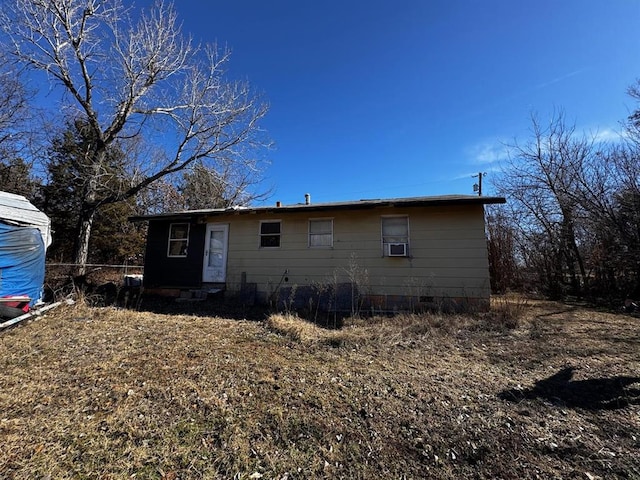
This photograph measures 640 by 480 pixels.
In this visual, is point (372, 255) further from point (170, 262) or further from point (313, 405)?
point (170, 262)

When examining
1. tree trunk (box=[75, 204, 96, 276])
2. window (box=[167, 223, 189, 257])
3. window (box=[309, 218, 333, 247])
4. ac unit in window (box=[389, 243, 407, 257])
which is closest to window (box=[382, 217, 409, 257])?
ac unit in window (box=[389, 243, 407, 257])

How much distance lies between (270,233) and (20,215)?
6040 millimetres

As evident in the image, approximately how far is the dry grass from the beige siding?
2781mm

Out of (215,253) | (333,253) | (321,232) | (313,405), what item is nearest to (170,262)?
(215,253)

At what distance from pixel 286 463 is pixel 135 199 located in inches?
807

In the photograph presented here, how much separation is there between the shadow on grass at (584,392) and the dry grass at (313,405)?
2cm

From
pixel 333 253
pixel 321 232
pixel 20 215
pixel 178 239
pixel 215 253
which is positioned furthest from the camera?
pixel 178 239

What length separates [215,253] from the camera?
1024 centimetres

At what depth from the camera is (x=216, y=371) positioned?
3.83m

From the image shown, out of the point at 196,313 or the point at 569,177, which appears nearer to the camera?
the point at 196,313

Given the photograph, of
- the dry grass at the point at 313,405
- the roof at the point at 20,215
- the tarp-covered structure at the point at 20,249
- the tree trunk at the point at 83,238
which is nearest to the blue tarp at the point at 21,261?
the tarp-covered structure at the point at 20,249

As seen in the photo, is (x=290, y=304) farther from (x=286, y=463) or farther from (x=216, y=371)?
(x=286, y=463)

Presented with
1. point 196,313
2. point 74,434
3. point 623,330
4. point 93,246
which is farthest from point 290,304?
point 93,246

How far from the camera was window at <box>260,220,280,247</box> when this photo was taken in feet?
32.1
